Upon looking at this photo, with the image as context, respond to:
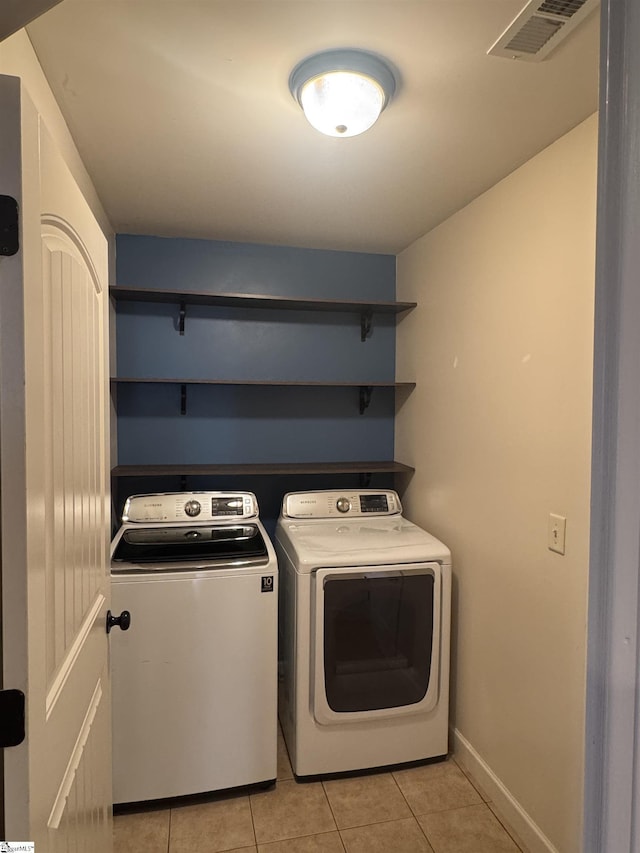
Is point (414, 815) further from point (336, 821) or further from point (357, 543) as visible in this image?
point (357, 543)

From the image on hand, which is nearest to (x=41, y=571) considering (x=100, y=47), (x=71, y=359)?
(x=71, y=359)

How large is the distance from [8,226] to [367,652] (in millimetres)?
1948

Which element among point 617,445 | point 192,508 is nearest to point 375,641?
point 192,508

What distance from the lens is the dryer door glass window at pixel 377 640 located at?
2.04m

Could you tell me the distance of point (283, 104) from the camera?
1.42 meters

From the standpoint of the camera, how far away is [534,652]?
173cm

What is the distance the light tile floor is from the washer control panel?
43.6 inches

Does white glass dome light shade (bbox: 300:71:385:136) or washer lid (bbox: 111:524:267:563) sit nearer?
white glass dome light shade (bbox: 300:71:385:136)

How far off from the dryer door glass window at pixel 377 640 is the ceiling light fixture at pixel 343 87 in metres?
1.59

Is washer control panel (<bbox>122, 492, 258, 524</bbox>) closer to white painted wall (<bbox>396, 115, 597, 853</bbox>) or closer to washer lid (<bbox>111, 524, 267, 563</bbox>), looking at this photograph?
washer lid (<bbox>111, 524, 267, 563</bbox>)

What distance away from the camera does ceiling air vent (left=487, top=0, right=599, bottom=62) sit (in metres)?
1.04

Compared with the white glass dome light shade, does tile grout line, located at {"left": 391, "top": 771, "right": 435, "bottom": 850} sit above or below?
below

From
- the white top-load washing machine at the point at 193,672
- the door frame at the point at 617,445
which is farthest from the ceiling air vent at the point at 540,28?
the white top-load washing machine at the point at 193,672

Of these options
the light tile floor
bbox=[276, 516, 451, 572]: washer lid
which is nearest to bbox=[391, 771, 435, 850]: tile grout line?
the light tile floor
